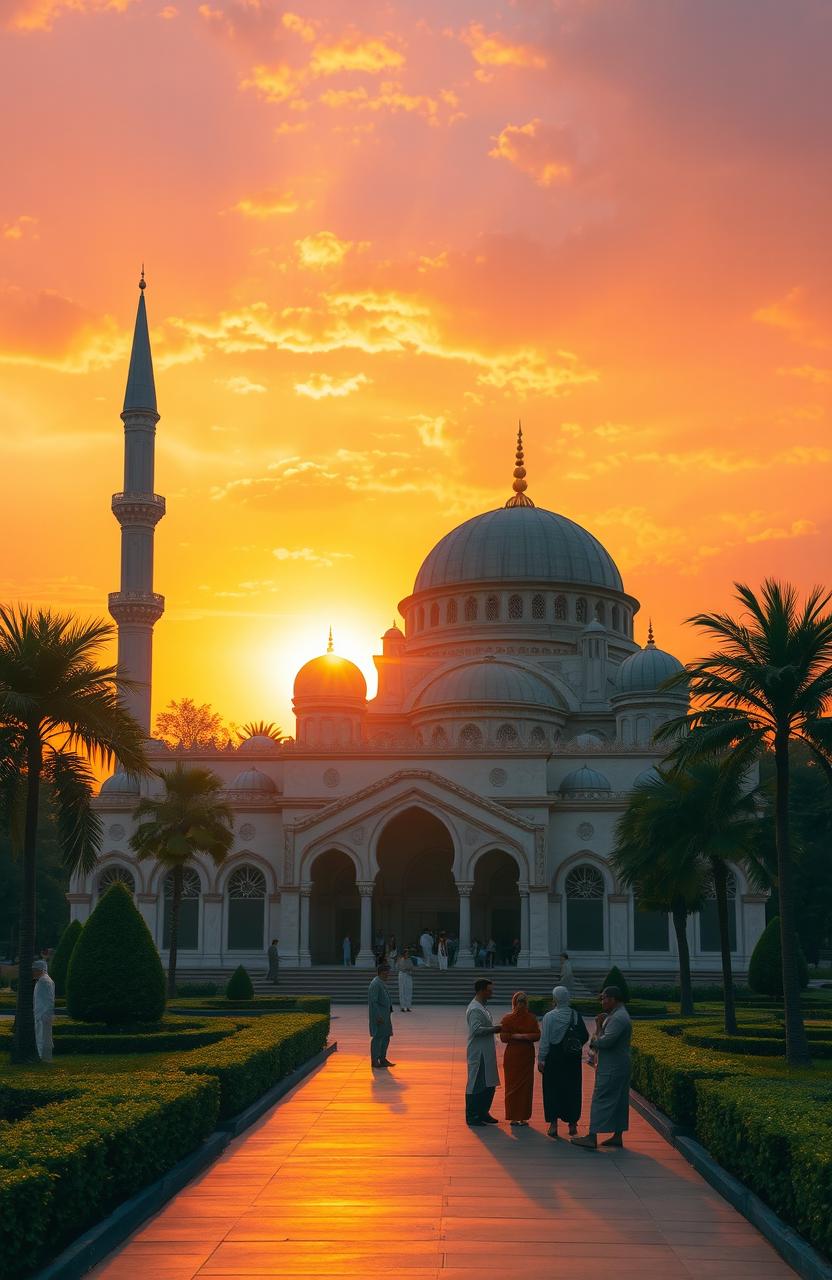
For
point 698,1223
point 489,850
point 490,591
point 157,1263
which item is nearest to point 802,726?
point 698,1223

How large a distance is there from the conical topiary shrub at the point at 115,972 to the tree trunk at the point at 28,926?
9.02ft

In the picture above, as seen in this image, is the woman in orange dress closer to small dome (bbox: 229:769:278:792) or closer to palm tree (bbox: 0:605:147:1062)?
palm tree (bbox: 0:605:147:1062)

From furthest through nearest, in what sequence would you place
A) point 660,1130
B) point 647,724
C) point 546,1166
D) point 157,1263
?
point 647,724 < point 660,1130 < point 546,1166 < point 157,1263

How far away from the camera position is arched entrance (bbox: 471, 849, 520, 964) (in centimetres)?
5869

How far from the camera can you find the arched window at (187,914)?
56.6 metres

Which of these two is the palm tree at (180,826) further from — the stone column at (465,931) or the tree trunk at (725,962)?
the tree trunk at (725,962)

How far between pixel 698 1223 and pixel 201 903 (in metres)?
46.4

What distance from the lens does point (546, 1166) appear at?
14.5m

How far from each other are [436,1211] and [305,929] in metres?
43.5

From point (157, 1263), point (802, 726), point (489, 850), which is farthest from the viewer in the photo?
point (489, 850)

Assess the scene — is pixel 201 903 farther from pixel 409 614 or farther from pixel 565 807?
pixel 409 614

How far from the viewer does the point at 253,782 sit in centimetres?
5991

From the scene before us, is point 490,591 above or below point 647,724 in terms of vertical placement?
above

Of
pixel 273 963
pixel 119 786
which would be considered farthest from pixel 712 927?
pixel 119 786
